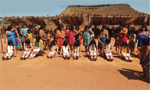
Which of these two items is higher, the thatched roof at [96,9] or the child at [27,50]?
the thatched roof at [96,9]

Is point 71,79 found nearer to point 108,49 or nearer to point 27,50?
point 108,49

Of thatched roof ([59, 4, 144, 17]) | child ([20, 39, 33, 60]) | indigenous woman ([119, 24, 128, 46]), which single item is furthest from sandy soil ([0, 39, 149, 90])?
thatched roof ([59, 4, 144, 17])

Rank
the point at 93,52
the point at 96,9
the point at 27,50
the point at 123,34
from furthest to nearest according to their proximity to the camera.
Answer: the point at 96,9 < the point at 123,34 < the point at 27,50 < the point at 93,52

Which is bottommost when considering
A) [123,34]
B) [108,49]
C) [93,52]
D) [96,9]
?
[93,52]

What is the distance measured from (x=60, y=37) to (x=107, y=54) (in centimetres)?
243

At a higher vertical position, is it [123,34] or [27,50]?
[123,34]

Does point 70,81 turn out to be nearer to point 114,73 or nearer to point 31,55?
point 114,73

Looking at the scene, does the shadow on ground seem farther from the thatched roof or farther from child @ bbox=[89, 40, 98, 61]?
the thatched roof

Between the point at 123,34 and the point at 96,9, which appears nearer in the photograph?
the point at 123,34

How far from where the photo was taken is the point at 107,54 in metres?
4.85

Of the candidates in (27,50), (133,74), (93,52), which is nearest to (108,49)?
(93,52)

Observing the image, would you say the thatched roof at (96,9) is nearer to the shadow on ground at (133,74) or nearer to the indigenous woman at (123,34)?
the indigenous woman at (123,34)

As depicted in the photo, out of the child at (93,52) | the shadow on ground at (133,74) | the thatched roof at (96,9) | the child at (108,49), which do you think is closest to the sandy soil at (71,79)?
the shadow on ground at (133,74)

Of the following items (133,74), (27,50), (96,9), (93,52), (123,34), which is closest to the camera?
(133,74)
